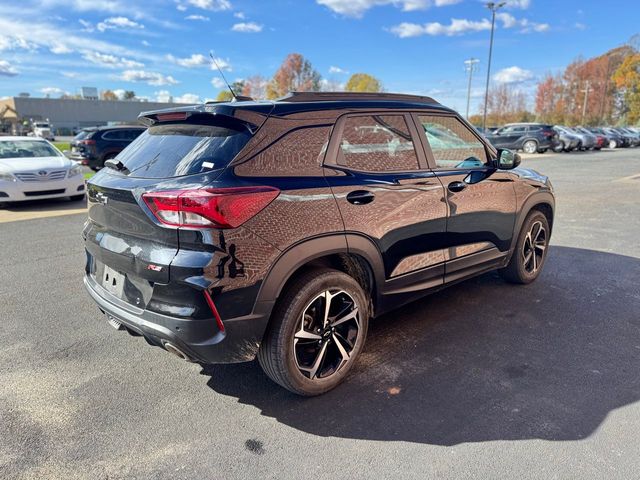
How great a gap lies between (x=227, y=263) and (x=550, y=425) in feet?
6.69

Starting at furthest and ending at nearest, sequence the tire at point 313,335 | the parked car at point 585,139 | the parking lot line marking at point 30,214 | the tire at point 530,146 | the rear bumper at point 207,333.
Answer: the parked car at point 585,139 → the tire at point 530,146 → the parking lot line marking at point 30,214 → the tire at point 313,335 → the rear bumper at point 207,333

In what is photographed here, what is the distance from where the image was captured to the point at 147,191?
2527mm

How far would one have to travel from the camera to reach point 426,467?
229 centimetres

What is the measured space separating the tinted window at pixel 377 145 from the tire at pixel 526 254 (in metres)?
1.85

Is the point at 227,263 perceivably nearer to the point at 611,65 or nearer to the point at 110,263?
the point at 110,263

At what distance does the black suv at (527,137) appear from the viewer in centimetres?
2706

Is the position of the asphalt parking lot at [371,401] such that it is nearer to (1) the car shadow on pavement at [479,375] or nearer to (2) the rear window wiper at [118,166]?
(1) the car shadow on pavement at [479,375]

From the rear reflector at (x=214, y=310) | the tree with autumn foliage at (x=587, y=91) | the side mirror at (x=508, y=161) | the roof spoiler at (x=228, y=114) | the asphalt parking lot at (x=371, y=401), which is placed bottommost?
the asphalt parking lot at (x=371, y=401)

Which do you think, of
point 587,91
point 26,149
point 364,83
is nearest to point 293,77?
point 364,83

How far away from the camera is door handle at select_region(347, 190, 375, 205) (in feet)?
9.41

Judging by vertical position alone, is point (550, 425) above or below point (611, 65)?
below

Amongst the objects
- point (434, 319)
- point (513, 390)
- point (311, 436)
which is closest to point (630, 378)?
point (513, 390)

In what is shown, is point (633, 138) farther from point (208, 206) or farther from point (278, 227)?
point (208, 206)

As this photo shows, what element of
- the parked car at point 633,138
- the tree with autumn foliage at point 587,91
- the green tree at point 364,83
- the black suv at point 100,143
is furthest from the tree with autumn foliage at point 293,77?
the black suv at point 100,143
